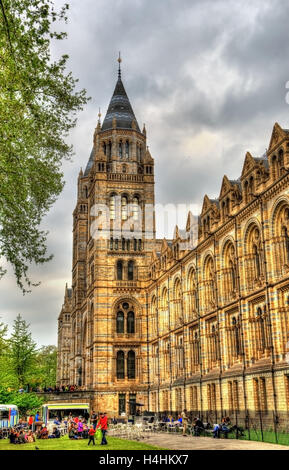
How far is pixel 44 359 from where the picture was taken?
135m

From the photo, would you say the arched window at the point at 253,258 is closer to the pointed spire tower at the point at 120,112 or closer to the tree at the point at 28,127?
the tree at the point at 28,127

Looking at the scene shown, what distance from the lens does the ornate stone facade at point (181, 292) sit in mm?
35406

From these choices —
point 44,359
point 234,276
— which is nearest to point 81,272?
point 234,276

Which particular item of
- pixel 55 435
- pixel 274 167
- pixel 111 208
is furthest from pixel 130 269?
pixel 274 167

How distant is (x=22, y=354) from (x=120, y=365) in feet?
43.2

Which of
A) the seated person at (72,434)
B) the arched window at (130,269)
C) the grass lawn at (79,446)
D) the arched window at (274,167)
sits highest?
the arched window at (130,269)

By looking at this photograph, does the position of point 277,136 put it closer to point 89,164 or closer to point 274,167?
point 274,167

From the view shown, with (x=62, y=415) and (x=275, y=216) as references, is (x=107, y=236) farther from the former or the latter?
(x=275, y=216)

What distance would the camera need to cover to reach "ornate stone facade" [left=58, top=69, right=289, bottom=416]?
3541 centimetres

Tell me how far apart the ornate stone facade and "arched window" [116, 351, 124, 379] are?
0.56 feet

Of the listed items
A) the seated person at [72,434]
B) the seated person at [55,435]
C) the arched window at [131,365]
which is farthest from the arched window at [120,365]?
the seated person at [72,434]

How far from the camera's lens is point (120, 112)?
76.0 metres

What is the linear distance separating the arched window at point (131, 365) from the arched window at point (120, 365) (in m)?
0.74

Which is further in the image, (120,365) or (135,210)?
(135,210)
